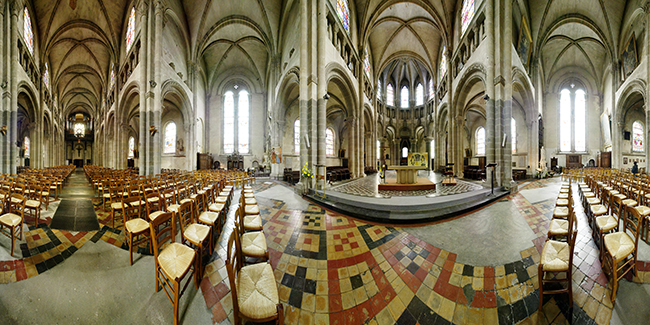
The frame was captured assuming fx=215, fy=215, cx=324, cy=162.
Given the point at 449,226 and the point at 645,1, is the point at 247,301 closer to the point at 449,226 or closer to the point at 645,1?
the point at 449,226

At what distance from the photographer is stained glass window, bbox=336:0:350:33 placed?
11789mm

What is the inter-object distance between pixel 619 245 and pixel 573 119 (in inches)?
1050

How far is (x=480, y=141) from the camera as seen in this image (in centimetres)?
2300

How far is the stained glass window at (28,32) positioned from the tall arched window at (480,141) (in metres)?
36.8

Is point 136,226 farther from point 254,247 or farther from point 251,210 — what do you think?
point 254,247

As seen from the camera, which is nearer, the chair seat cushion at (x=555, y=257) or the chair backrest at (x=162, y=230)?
the chair seat cushion at (x=555, y=257)

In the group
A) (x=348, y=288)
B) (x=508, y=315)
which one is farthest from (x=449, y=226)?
(x=348, y=288)

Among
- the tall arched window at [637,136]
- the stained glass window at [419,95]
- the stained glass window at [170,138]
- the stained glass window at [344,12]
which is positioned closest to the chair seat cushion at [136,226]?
the stained glass window at [344,12]

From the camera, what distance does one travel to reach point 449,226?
3.87 metres

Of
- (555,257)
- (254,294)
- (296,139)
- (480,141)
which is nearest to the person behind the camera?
(254,294)

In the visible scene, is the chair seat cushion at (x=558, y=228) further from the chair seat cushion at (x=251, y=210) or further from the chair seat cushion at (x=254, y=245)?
the chair seat cushion at (x=251, y=210)

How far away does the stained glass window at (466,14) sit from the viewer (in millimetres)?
11695

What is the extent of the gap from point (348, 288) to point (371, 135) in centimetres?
1664

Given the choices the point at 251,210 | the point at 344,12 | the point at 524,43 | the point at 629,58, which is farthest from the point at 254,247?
the point at 629,58
